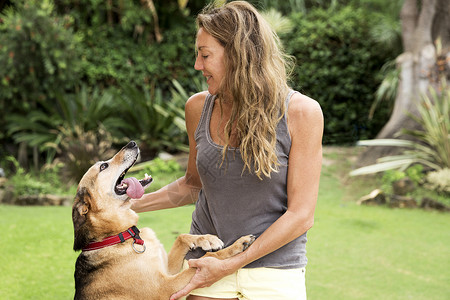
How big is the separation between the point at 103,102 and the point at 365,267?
5859 millimetres

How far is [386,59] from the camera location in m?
10.7

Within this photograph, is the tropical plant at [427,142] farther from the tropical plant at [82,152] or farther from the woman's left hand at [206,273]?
the woman's left hand at [206,273]

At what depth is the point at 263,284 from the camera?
6.56 feet

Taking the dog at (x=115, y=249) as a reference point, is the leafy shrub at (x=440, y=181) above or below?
below

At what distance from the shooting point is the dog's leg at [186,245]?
214 cm

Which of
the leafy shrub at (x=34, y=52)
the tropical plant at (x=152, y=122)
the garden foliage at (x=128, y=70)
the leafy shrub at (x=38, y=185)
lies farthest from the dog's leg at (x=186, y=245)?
the leafy shrub at (x=34, y=52)

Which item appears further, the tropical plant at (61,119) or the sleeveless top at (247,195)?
the tropical plant at (61,119)

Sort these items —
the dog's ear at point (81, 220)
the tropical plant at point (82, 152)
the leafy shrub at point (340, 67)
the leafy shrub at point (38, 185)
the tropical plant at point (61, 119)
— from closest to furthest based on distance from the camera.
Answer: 1. the dog's ear at point (81, 220)
2. the leafy shrub at point (38, 185)
3. the tropical plant at point (82, 152)
4. the tropical plant at point (61, 119)
5. the leafy shrub at point (340, 67)

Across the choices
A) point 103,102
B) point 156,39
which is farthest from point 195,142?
point 156,39

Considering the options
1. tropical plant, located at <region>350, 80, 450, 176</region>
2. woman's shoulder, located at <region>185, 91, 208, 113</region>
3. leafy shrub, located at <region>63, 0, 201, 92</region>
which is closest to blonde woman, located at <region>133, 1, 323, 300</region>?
woman's shoulder, located at <region>185, 91, 208, 113</region>

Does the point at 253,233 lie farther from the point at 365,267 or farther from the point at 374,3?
the point at 374,3

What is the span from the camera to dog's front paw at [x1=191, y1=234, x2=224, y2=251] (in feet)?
6.98

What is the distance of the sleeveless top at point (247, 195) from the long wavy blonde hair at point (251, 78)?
4 centimetres

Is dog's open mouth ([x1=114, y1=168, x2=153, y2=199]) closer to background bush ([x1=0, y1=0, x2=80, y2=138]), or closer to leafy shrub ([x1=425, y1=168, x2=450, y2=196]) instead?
leafy shrub ([x1=425, y1=168, x2=450, y2=196])
